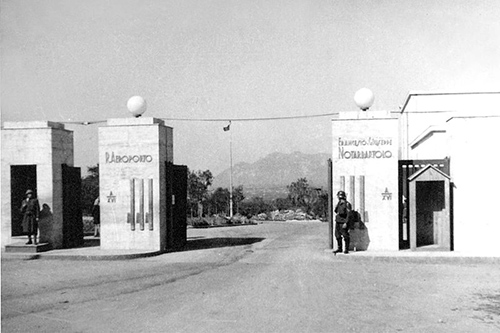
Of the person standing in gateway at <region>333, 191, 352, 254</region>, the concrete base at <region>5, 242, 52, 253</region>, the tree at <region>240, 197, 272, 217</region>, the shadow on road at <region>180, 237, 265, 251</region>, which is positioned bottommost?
the tree at <region>240, 197, 272, 217</region>

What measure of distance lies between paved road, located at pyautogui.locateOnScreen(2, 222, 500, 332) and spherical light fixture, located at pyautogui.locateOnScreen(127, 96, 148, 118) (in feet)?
16.0

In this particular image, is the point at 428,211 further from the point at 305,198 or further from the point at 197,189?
the point at 305,198

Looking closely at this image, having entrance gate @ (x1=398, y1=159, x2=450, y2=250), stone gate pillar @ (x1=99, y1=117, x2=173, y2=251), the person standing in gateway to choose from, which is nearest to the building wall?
entrance gate @ (x1=398, y1=159, x2=450, y2=250)

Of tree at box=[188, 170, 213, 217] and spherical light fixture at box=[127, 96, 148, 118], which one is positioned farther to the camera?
tree at box=[188, 170, 213, 217]

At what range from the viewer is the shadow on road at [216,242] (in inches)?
682

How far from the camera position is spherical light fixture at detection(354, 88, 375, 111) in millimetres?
15461

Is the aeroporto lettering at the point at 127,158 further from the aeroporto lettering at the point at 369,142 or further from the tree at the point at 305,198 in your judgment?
the tree at the point at 305,198

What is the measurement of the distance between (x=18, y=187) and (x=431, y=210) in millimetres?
14080

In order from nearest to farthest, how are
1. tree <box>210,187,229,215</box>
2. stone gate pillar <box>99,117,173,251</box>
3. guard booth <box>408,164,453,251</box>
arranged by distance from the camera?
guard booth <box>408,164,453,251</box>, stone gate pillar <box>99,117,173,251</box>, tree <box>210,187,229,215</box>

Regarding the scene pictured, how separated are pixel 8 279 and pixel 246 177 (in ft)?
506

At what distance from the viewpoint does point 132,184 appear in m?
15.9

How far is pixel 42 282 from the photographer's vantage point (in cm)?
1084

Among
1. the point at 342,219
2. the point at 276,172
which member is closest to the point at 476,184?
the point at 342,219

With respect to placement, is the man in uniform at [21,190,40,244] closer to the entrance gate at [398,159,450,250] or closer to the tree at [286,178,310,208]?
the entrance gate at [398,159,450,250]
